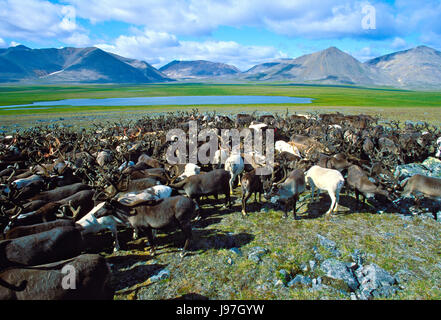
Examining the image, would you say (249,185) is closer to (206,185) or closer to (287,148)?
(206,185)

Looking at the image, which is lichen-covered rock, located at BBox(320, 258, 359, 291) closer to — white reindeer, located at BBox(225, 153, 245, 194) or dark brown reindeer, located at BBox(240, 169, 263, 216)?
dark brown reindeer, located at BBox(240, 169, 263, 216)

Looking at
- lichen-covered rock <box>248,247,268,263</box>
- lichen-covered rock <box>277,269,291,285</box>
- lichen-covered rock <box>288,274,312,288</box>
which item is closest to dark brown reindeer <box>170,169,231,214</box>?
lichen-covered rock <box>248,247,268,263</box>

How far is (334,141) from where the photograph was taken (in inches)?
624

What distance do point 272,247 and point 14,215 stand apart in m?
7.67

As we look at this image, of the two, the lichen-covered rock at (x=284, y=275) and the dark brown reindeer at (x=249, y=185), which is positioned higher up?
the dark brown reindeer at (x=249, y=185)

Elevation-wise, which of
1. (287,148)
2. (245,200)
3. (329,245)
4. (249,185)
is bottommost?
(329,245)

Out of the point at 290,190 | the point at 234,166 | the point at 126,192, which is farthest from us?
the point at 234,166

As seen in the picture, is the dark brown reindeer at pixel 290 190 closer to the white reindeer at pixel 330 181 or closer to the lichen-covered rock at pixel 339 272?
the white reindeer at pixel 330 181

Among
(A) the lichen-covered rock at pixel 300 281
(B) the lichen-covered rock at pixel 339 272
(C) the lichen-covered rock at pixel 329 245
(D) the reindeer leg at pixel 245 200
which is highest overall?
(D) the reindeer leg at pixel 245 200

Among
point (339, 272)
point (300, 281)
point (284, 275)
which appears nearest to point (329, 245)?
point (339, 272)

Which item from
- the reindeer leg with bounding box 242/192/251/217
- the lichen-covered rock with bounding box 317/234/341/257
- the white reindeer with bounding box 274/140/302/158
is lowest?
the lichen-covered rock with bounding box 317/234/341/257

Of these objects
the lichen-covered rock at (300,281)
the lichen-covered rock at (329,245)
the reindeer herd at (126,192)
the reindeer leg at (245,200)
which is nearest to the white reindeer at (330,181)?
the reindeer herd at (126,192)
